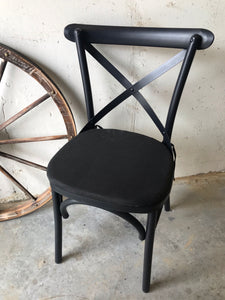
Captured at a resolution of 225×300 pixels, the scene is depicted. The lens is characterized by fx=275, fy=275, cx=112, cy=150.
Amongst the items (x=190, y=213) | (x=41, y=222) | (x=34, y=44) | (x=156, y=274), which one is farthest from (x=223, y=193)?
(x=34, y=44)

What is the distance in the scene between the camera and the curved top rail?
2.93 feet

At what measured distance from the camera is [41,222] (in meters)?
1.32

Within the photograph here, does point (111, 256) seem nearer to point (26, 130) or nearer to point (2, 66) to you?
point (26, 130)

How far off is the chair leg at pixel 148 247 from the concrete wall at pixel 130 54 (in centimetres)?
53

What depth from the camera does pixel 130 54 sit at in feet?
3.55

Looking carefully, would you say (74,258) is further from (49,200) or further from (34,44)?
(34,44)

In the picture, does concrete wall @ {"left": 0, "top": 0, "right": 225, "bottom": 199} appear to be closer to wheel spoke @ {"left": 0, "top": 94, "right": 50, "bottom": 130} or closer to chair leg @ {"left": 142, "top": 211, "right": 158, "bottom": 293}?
wheel spoke @ {"left": 0, "top": 94, "right": 50, "bottom": 130}

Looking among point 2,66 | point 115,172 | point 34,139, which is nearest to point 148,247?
point 115,172

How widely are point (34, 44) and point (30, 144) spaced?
0.45m

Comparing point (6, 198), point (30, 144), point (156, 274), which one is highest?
point (30, 144)

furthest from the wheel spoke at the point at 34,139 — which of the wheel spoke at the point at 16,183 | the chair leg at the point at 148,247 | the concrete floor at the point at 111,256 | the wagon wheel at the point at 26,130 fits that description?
the chair leg at the point at 148,247

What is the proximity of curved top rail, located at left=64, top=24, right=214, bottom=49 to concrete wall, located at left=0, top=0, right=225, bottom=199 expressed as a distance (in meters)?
0.08

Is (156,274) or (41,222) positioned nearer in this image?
(156,274)

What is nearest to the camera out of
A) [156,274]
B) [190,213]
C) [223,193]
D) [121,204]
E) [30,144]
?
[121,204]
